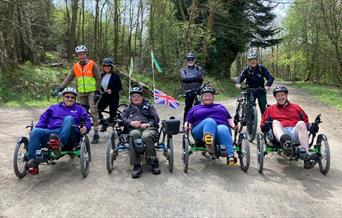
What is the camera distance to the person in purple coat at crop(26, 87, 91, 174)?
18.3 ft

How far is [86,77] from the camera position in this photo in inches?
304

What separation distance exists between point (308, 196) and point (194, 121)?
2188 millimetres

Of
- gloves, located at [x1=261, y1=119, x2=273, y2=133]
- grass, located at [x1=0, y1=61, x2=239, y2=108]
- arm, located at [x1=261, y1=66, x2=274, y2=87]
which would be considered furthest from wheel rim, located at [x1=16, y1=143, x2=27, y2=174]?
grass, located at [x1=0, y1=61, x2=239, y2=108]

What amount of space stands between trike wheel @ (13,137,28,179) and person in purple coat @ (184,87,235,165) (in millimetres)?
2480

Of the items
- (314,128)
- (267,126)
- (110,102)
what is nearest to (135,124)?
(267,126)

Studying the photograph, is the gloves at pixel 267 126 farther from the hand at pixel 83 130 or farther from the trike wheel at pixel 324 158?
the hand at pixel 83 130

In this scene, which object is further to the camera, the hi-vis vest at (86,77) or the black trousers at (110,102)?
the black trousers at (110,102)

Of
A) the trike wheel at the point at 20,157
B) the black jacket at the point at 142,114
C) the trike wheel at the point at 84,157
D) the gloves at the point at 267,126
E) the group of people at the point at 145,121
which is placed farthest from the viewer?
the black jacket at the point at 142,114

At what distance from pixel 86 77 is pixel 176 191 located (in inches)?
136

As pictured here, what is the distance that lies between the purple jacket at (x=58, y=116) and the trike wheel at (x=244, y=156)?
7.87ft

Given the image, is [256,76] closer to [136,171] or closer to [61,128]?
[136,171]

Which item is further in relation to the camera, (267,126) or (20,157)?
(267,126)

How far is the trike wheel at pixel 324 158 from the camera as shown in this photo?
5.95 m

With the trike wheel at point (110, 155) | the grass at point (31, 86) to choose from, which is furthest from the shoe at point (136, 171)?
the grass at point (31, 86)
